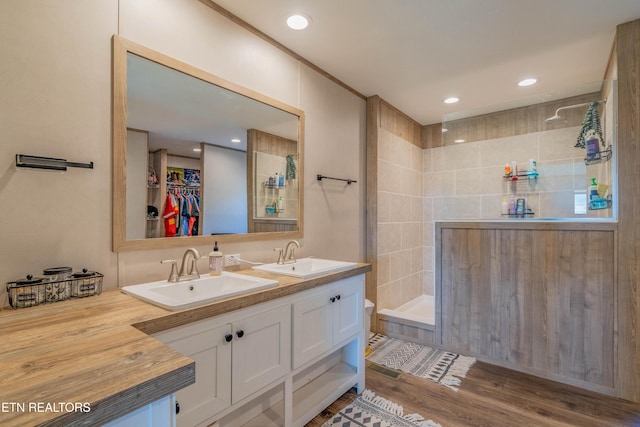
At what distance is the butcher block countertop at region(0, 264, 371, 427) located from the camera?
58 cm

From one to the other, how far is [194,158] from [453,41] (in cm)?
199

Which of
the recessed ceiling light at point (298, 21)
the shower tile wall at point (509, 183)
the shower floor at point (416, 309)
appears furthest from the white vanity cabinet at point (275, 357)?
the recessed ceiling light at point (298, 21)

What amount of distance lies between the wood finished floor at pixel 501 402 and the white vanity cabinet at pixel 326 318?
0.46 metres

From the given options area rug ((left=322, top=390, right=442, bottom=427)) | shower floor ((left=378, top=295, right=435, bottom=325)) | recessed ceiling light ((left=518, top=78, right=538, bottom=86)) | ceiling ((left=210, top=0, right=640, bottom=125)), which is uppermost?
ceiling ((left=210, top=0, right=640, bottom=125))

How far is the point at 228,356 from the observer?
129 centimetres

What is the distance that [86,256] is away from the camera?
135 cm

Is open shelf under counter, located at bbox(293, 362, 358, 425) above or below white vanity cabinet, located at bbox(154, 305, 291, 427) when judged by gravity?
below

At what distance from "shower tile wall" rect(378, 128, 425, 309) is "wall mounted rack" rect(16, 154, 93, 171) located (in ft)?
8.42

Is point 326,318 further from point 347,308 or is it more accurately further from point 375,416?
point 375,416

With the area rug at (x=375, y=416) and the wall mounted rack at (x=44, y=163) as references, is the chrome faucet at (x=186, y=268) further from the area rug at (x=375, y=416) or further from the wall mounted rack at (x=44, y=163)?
the area rug at (x=375, y=416)

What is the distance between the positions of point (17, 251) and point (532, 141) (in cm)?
375

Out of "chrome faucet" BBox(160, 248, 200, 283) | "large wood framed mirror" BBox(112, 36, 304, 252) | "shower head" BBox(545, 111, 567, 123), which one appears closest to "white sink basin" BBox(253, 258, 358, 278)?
"large wood framed mirror" BBox(112, 36, 304, 252)

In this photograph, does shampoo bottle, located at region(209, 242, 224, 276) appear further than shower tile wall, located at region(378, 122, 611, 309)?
No

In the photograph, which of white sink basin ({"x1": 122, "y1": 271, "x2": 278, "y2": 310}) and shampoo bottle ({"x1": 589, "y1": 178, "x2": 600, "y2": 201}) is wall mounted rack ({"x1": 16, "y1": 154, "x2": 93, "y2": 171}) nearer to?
white sink basin ({"x1": 122, "y1": 271, "x2": 278, "y2": 310})
